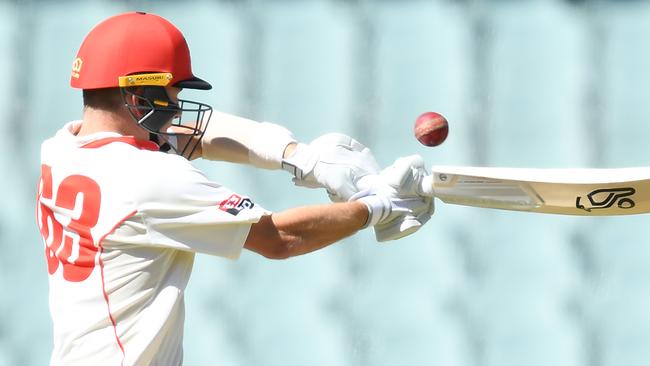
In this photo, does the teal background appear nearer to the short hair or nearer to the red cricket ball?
the red cricket ball

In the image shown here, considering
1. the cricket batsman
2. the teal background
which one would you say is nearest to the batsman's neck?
the cricket batsman

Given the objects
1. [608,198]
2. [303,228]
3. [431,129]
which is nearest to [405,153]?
[431,129]

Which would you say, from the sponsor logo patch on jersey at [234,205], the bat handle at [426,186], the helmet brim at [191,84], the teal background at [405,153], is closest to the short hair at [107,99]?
the helmet brim at [191,84]

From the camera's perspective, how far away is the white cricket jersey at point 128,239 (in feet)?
8.31

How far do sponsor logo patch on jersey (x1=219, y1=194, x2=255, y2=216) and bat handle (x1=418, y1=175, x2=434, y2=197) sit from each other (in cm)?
54

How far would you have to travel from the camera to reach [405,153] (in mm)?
4754

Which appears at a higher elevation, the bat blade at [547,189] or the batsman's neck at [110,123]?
the batsman's neck at [110,123]

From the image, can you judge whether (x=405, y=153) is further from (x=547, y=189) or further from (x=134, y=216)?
(x=134, y=216)

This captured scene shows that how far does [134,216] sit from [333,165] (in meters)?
0.63

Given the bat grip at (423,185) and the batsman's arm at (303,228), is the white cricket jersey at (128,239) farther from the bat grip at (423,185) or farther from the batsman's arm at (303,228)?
the bat grip at (423,185)

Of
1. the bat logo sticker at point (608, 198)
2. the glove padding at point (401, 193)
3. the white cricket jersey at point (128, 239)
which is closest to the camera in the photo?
the white cricket jersey at point (128, 239)

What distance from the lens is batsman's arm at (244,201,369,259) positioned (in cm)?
266

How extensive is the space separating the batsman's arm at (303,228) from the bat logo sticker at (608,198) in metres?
0.63

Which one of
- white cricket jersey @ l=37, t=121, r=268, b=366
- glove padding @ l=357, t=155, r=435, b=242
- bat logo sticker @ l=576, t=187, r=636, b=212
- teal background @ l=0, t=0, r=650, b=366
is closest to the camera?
white cricket jersey @ l=37, t=121, r=268, b=366
